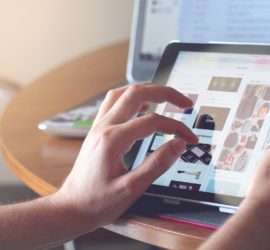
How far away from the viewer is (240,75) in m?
0.75

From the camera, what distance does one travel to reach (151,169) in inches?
27.0

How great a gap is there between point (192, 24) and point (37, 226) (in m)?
0.51

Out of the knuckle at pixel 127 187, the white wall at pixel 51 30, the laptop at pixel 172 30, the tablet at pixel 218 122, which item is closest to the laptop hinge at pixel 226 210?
the tablet at pixel 218 122

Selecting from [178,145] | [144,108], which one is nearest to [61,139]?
[144,108]

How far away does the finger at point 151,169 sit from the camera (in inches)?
27.0

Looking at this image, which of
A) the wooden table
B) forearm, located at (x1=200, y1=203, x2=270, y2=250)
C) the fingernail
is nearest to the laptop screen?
the wooden table

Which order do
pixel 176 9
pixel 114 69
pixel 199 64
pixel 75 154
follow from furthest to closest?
pixel 114 69 < pixel 176 9 < pixel 75 154 < pixel 199 64

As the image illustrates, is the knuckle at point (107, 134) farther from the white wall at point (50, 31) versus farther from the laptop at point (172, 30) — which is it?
the white wall at point (50, 31)

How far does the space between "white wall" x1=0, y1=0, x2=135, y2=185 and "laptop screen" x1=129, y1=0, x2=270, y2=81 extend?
525 mm

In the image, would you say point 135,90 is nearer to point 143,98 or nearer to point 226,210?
point 143,98

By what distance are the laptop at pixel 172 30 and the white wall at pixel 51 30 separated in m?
0.52

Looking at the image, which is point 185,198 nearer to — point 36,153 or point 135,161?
point 135,161

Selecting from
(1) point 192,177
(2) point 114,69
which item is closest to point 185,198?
(1) point 192,177

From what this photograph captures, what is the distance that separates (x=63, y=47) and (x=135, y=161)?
3.36ft
